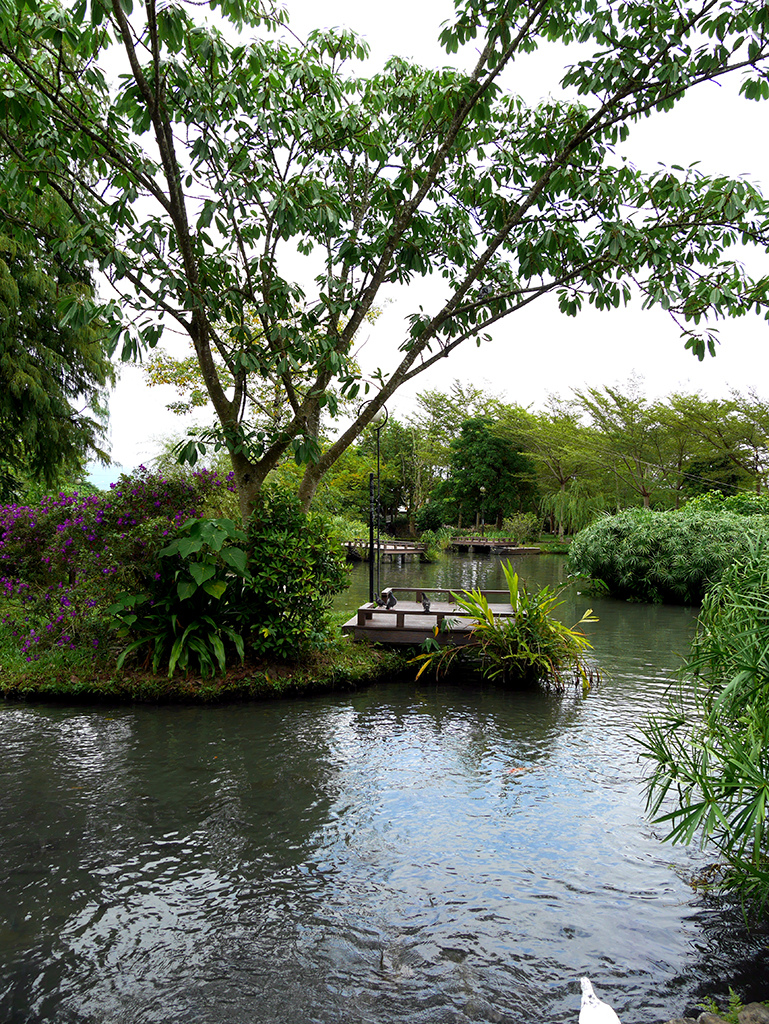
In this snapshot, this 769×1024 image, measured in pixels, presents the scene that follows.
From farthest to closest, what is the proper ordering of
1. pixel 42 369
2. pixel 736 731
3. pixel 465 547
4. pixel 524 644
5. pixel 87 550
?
pixel 465 547, pixel 42 369, pixel 524 644, pixel 87 550, pixel 736 731

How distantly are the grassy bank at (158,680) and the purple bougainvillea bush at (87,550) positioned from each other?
204mm

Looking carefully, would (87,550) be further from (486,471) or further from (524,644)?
(486,471)

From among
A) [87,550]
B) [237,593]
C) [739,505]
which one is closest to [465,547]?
[739,505]

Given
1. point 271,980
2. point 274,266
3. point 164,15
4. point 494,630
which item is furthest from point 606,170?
point 271,980

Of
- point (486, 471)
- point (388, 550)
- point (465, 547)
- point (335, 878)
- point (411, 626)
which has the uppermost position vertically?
point (486, 471)

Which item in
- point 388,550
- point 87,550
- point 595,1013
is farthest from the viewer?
point 388,550

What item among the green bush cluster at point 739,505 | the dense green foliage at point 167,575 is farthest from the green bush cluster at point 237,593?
the green bush cluster at point 739,505

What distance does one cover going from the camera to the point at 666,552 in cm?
1620

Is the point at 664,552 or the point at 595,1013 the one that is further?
the point at 664,552

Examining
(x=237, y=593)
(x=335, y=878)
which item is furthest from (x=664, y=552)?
(x=335, y=878)

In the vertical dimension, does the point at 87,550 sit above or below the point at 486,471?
below

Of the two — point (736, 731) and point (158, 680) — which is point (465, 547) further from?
point (736, 731)

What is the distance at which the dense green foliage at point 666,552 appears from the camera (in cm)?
1562

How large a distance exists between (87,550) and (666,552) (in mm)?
13978
